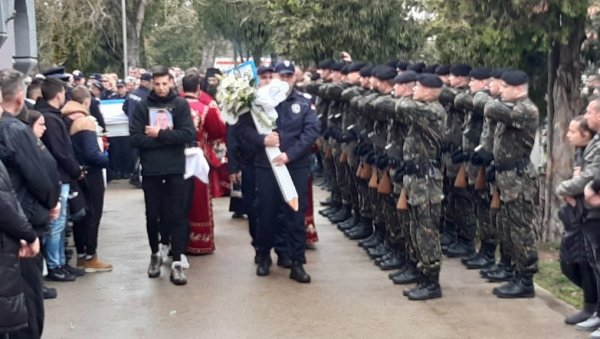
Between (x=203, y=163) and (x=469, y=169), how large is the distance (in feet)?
8.70

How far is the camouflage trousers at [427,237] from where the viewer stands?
7.88 metres

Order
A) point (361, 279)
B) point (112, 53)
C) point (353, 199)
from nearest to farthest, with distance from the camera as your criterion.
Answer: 1. point (361, 279)
2. point (353, 199)
3. point (112, 53)

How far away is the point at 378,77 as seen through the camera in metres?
9.28

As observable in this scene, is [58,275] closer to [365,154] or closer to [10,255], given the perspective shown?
[365,154]

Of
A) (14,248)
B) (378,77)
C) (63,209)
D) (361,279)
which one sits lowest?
(361,279)

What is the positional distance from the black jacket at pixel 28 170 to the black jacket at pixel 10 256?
1.75 feet

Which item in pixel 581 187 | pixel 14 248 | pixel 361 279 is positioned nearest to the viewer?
pixel 14 248

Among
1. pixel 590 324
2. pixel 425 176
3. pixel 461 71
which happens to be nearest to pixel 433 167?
pixel 425 176

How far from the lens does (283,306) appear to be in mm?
7816

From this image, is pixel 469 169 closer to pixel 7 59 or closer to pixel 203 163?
pixel 203 163

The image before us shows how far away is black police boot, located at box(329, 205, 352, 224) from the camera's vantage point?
1173cm

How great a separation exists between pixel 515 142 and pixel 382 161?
169cm

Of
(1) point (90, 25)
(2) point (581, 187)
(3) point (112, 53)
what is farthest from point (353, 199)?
(3) point (112, 53)

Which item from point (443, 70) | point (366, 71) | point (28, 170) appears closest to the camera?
point (28, 170)
